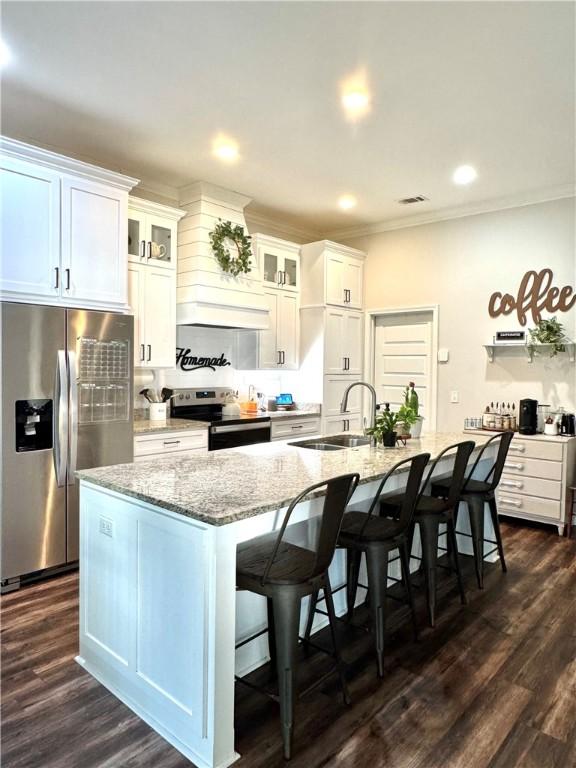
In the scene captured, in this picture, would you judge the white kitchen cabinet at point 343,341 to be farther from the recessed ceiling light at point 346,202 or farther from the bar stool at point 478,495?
the bar stool at point 478,495

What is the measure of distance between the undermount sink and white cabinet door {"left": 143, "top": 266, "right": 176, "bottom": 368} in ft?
5.25

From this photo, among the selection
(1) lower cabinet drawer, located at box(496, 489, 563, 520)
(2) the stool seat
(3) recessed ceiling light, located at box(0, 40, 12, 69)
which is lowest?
(1) lower cabinet drawer, located at box(496, 489, 563, 520)

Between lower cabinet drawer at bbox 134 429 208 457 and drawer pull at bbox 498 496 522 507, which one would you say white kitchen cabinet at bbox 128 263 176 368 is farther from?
drawer pull at bbox 498 496 522 507

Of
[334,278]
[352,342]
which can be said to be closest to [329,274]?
[334,278]

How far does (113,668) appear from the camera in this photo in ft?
7.30

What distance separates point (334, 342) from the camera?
18.9 ft

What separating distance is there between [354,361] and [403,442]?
276 centimetres

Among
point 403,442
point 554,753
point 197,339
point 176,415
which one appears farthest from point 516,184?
point 554,753

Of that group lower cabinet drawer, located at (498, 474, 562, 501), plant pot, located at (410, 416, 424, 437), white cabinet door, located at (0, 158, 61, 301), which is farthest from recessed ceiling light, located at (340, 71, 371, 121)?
lower cabinet drawer, located at (498, 474, 562, 501)

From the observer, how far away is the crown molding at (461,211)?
476cm

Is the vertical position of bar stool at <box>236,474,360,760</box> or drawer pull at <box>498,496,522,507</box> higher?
bar stool at <box>236,474,360,760</box>

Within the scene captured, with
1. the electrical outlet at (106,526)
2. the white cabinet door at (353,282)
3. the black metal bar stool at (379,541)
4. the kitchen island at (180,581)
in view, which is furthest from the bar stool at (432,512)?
the white cabinet door at (353,282)

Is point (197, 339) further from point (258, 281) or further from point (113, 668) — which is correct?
point (113, 668)

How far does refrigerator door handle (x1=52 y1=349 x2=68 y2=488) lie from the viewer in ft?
10.9
